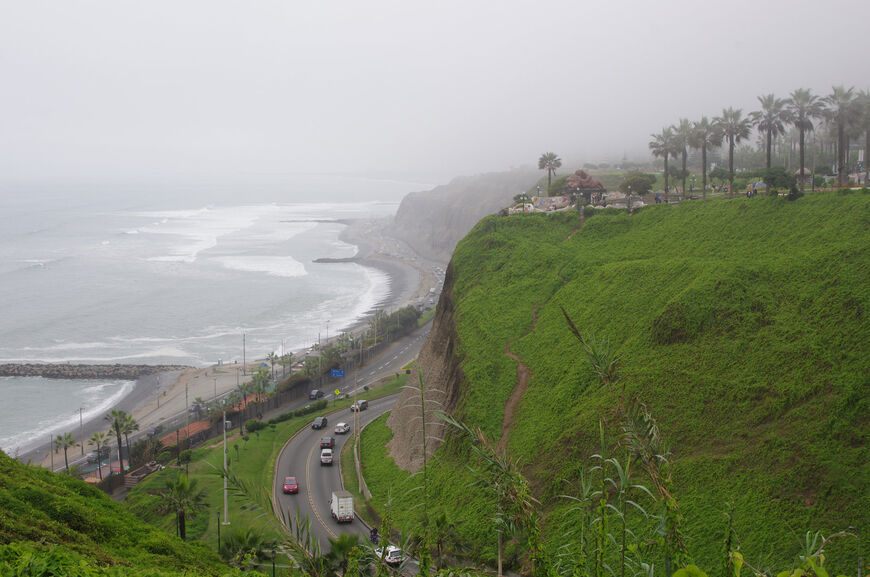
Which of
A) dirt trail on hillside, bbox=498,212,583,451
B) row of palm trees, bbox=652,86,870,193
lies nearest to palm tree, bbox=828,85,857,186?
row of palm trees, bbox=652,86,870,193

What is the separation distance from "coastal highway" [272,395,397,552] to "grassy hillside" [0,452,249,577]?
6.43m

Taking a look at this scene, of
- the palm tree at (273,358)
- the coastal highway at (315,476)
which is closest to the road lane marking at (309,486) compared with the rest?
the coastal highway at (315,476)

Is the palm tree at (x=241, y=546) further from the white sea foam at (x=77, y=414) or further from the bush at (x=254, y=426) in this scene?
the white sea foam at (x=77, y=414)

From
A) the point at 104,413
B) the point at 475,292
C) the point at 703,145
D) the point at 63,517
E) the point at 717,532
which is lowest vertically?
the point at 104,413

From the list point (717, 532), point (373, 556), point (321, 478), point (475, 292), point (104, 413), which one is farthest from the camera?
point (104, 413)

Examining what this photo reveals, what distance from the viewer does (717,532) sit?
25.9 metres

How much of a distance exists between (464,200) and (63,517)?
176 m

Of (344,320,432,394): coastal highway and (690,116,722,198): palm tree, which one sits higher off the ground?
(690,116,722,198): palm tree

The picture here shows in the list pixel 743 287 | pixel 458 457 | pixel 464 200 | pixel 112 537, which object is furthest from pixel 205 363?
pixel 464 200

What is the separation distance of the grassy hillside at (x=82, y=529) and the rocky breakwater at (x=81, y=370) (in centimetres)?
4715

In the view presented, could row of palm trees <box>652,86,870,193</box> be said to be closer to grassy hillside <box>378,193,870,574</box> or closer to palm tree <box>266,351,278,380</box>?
grassy hillside <box>378,193,870,574</box>

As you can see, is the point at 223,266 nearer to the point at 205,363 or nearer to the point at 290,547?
the point at 205,363

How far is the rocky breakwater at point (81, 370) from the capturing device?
76.6 metres

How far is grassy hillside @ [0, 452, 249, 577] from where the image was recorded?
2186 centimetres
